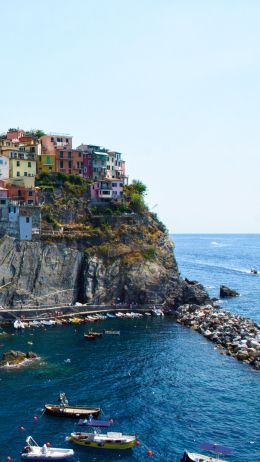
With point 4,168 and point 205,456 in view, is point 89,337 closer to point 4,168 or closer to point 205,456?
point 205,456

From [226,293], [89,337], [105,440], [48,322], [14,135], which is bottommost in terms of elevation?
[105,440]

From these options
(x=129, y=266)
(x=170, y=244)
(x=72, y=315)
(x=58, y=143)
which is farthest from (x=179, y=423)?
(x=58, y=143)

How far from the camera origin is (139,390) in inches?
2498

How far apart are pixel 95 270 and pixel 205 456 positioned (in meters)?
65.5

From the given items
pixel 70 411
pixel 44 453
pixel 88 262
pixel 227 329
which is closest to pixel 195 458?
pixel 44 453

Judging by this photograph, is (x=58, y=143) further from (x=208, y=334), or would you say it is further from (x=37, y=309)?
(x=208, y=334)

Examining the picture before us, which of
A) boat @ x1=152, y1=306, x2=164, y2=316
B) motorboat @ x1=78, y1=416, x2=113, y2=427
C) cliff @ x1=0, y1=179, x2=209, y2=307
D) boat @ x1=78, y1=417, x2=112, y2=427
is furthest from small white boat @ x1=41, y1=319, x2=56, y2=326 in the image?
boat @ x1=78, y1=417, x2=112, y2=427

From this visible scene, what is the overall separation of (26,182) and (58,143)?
23738 mm

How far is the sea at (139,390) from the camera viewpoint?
163 ft

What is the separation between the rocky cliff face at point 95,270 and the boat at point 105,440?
53.2 m

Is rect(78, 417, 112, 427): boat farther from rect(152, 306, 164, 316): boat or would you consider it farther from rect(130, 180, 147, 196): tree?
rect(130, 180, 147, 196): tree

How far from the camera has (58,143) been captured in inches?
5281

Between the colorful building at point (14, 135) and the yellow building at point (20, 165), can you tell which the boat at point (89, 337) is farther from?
the colorful building at point (14, 135)

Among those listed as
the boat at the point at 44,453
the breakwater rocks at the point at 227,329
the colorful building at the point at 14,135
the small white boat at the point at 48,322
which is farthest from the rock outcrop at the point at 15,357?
the colorful building at the point at 14,135
